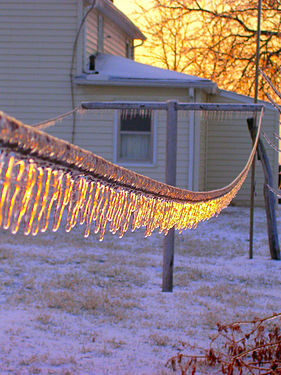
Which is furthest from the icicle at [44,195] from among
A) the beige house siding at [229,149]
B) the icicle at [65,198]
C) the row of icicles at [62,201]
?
the beige house siding at [229,149]

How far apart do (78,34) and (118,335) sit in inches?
447

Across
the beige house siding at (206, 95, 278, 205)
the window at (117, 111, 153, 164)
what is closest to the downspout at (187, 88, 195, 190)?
the window at (117, 111, 153, 164)

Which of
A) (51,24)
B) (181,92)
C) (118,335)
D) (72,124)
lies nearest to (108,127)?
(72,124)

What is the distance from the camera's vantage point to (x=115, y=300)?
260 inches

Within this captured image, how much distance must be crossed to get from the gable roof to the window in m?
3.21

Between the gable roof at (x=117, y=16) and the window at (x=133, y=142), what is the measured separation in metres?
3.21

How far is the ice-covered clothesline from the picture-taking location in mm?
1187

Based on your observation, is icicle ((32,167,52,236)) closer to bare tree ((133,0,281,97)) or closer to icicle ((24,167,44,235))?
icicle ((24,167,44,235))

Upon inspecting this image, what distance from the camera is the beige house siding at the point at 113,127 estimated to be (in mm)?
15414

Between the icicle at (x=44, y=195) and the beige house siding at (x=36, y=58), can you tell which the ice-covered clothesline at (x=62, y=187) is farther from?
the beige house siding at (x=36, y=58)

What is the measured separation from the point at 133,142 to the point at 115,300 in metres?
9.41

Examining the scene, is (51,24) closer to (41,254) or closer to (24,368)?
(41,254)

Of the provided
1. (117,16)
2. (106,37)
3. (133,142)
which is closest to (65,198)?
(133,142)

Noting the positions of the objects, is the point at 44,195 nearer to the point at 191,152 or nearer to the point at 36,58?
the point at 191,152
